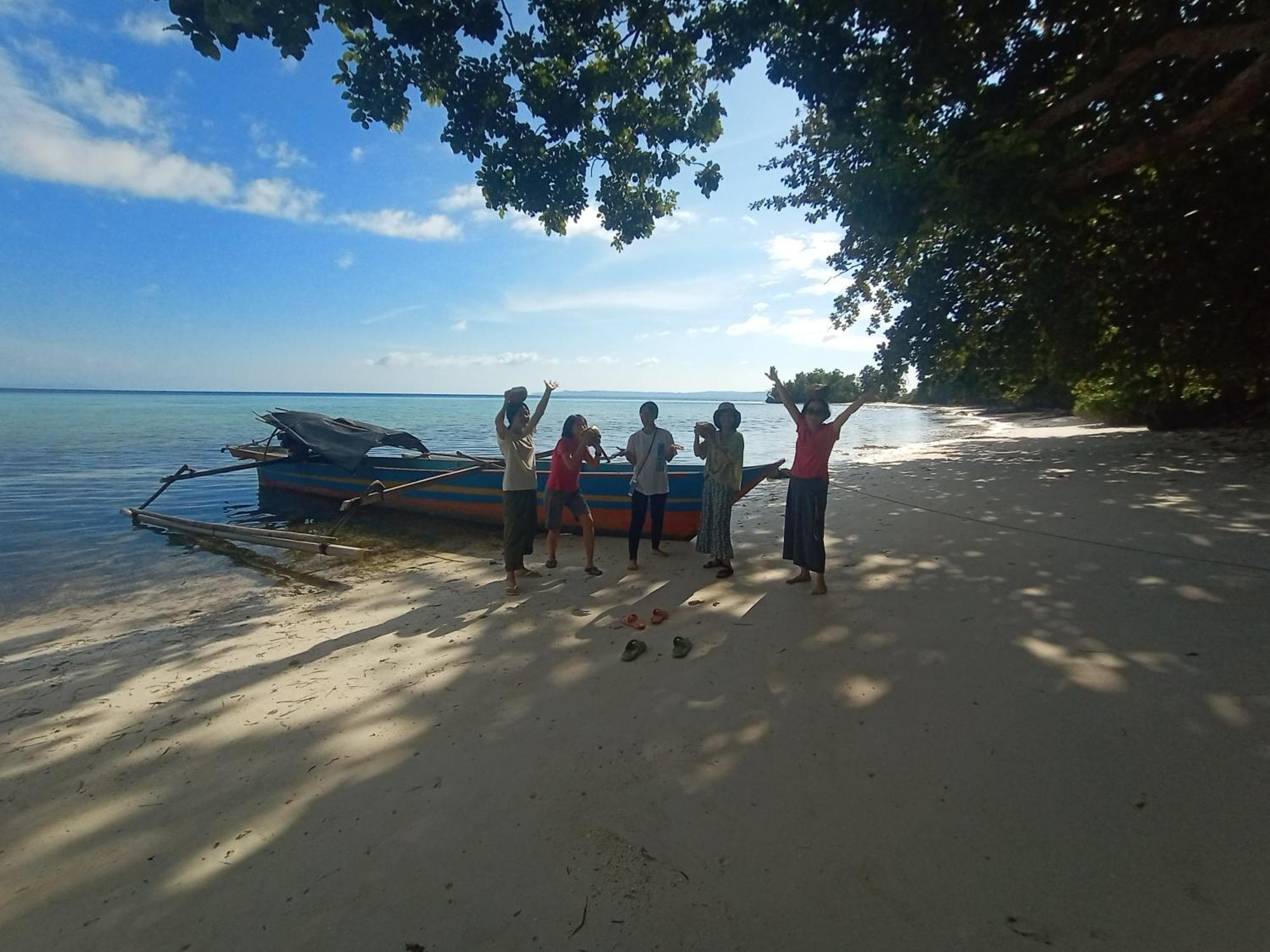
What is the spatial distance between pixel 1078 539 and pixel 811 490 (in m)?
3.39

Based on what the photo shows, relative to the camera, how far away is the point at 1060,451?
14.5 metres

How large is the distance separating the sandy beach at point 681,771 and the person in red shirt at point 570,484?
1117mm

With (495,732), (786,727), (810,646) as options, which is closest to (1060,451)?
(810,646)

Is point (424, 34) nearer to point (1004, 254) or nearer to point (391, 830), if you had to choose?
point (391, 830)

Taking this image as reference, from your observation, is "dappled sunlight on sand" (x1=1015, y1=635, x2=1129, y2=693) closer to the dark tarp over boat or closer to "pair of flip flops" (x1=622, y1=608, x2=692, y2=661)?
"pair of flip flops" (x1=622, y1=608, x2=692, y2=661)

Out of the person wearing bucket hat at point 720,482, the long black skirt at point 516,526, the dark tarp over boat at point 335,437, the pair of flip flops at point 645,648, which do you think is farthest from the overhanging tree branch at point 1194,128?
the dark tarp over boat at point 335,437

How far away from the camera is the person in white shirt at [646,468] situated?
6.32 m

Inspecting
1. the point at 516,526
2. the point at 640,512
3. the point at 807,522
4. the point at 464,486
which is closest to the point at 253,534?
the point at 464,486

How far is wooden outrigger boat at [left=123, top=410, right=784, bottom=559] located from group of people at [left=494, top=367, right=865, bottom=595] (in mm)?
562

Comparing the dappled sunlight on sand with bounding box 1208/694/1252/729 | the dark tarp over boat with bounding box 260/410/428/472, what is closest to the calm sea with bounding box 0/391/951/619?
the dark tarp over boat with bounding box 260/410/428/472

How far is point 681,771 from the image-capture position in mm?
2621

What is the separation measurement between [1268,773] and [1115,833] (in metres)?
0.88

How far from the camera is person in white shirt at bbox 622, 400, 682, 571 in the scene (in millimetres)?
6320

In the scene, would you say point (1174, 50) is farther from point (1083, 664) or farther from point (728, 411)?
point (1083, 664)
